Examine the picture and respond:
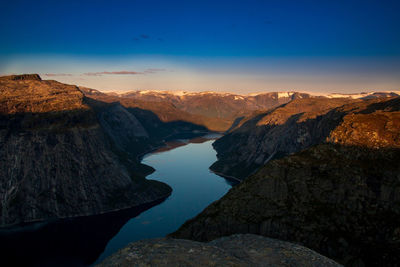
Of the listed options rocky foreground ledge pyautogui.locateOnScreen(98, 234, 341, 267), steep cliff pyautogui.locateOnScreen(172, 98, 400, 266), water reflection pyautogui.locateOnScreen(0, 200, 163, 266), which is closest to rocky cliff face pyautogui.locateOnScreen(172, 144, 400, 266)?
steep cliff pyautogui.locateOnScreen(172, 98, 400, 266)

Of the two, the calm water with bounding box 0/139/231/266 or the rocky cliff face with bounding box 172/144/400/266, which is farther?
Answer: the calm water with bounding box 0/139/231/266

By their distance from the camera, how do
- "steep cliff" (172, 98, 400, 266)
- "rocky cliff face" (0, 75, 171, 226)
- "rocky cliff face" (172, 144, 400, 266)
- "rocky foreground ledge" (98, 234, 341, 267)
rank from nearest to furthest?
"rocky foreground ledge" (98, 234, 341, 267) < "rocky cliff face" (172, 144, 400, 266) < "steep cliff" (172, 98, 400, 266) < "rocky cliff face" (0, 75, 171, 226)

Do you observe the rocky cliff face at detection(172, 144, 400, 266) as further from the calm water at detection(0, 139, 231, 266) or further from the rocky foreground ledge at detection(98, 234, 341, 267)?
the calm water at detection(0, 139, 231, 266)

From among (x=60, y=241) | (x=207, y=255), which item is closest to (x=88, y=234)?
(x=60, y=241)

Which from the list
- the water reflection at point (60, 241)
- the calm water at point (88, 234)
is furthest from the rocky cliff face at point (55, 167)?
the calm water at point (88, 234)

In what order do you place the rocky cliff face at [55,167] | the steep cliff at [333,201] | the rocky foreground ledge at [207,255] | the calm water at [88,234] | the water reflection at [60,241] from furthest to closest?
the rocky cliff face at [55,167] → the calm water at [88,234] → the water reflection at [60,241] → the steep cliff at [333,201] → the rocky foreground ledge at [207,255]

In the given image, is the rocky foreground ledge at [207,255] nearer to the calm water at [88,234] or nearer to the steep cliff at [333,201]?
the steep cliff at [333,201]
